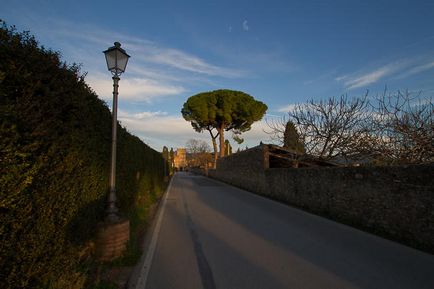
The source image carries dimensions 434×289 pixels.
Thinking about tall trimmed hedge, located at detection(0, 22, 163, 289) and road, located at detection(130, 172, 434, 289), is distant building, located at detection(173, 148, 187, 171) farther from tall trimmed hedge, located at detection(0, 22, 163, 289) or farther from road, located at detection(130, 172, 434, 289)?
tall trimmed hedge, located at detection(0, 22, 163, 289)

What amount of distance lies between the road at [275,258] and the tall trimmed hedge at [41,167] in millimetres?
1310

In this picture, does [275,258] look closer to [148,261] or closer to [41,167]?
[148,261]

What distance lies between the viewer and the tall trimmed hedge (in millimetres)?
2611

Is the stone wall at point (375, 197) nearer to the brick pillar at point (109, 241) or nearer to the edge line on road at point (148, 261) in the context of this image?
the edge line on road at point (148, 261)

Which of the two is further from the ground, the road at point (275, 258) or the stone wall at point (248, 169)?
the stone wall at point (248, 169)

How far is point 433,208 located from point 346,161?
26.5 ft

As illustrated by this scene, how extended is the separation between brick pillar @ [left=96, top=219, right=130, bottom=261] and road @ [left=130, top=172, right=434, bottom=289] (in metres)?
0.53

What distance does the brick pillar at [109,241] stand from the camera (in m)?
5.02

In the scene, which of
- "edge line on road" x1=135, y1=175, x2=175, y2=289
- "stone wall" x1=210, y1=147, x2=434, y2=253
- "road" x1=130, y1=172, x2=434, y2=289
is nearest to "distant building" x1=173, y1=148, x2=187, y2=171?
"stone wall" x1=210, y1=147, x2=434, y2=253

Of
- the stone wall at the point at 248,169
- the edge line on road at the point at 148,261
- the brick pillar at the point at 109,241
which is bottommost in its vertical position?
the edge line on road at the point at 148,261

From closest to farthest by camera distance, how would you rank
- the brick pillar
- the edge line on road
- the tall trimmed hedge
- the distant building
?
the tall trimmed hedge
the edge line on road
the brick pillar
the distant building

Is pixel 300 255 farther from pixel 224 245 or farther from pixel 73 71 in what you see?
pixel 73 71

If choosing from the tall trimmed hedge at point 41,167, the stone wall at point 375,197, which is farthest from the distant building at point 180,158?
the tall trimmed hedge at point 41,167

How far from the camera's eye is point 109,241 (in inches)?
200
